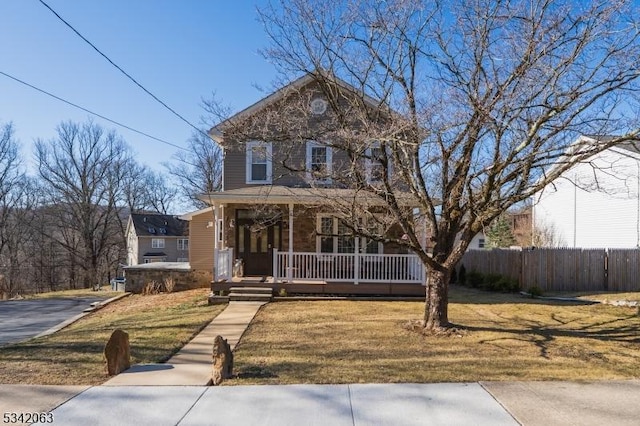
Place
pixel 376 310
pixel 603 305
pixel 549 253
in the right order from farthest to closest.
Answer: pixel 549 253
pixel 603 305
pixel 376 310

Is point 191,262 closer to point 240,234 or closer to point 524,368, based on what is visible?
point 240,234

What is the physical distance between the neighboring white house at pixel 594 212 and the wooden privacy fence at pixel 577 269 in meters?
2.18

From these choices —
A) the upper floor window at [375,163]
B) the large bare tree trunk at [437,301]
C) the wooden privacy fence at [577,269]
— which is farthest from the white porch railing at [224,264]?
the wooden privacy fence at [577,269]

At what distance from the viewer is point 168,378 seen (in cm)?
596

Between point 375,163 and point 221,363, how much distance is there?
5.89 meters

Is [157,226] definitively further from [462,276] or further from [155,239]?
[462,276]

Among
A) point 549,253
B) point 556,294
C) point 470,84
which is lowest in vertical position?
point 556,294

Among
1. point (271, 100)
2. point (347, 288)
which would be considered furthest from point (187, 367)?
point (271, 100)

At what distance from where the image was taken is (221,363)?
19.2 feet

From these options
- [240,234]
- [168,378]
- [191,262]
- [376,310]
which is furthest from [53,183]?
[168,378]

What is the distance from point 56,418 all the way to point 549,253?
1616cm

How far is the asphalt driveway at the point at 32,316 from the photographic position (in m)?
10.8

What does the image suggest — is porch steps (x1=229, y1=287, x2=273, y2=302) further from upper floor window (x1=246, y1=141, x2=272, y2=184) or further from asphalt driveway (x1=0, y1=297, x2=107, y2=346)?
asphalt driveway (x1=0, y1=297, x2=107, y2=346)

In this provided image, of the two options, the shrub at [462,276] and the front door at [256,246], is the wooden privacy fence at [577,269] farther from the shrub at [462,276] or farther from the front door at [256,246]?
the front door at [256,246]
